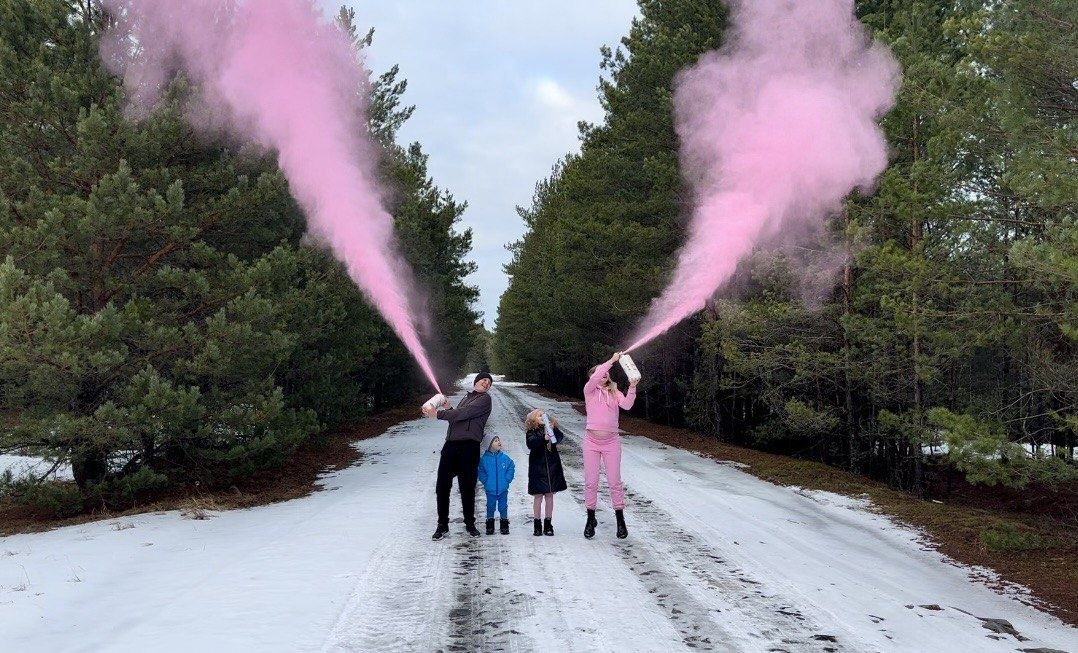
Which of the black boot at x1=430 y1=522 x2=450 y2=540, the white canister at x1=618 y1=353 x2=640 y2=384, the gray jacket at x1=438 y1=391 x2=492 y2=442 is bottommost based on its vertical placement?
the black boot at x1=430 y1=522 x2=450 y2=540

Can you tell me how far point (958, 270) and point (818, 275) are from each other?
4.58m

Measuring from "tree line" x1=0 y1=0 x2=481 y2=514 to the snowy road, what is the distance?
5.31 ft

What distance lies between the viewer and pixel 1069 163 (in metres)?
6.87

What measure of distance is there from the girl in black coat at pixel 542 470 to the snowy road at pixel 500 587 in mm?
333


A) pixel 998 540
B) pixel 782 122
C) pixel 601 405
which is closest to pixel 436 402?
pixel 601 405

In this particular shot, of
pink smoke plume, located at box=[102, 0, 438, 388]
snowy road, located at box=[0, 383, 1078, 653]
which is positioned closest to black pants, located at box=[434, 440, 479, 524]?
snowy road, located at box=[0, 383, 1078, 653]

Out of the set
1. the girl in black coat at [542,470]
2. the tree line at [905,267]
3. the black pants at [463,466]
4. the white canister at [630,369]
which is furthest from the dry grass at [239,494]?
the tree line at [905,267]

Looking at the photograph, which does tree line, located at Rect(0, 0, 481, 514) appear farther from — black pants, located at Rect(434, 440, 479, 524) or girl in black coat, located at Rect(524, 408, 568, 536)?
girl in black coat, located at Rect(524, 408, 568, 536)

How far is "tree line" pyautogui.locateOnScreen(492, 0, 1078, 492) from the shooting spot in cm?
769

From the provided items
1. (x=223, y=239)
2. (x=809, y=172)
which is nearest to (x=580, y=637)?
(x=223, y=239)

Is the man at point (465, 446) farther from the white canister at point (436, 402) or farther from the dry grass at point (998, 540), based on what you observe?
the dry grass at point (998, 540)

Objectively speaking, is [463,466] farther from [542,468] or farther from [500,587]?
[500,587]

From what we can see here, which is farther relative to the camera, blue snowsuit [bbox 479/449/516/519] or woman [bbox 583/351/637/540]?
blue snowsuit [bbox 479/449/516/519]

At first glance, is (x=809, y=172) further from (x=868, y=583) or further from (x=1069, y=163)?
(x=868, y=583)
